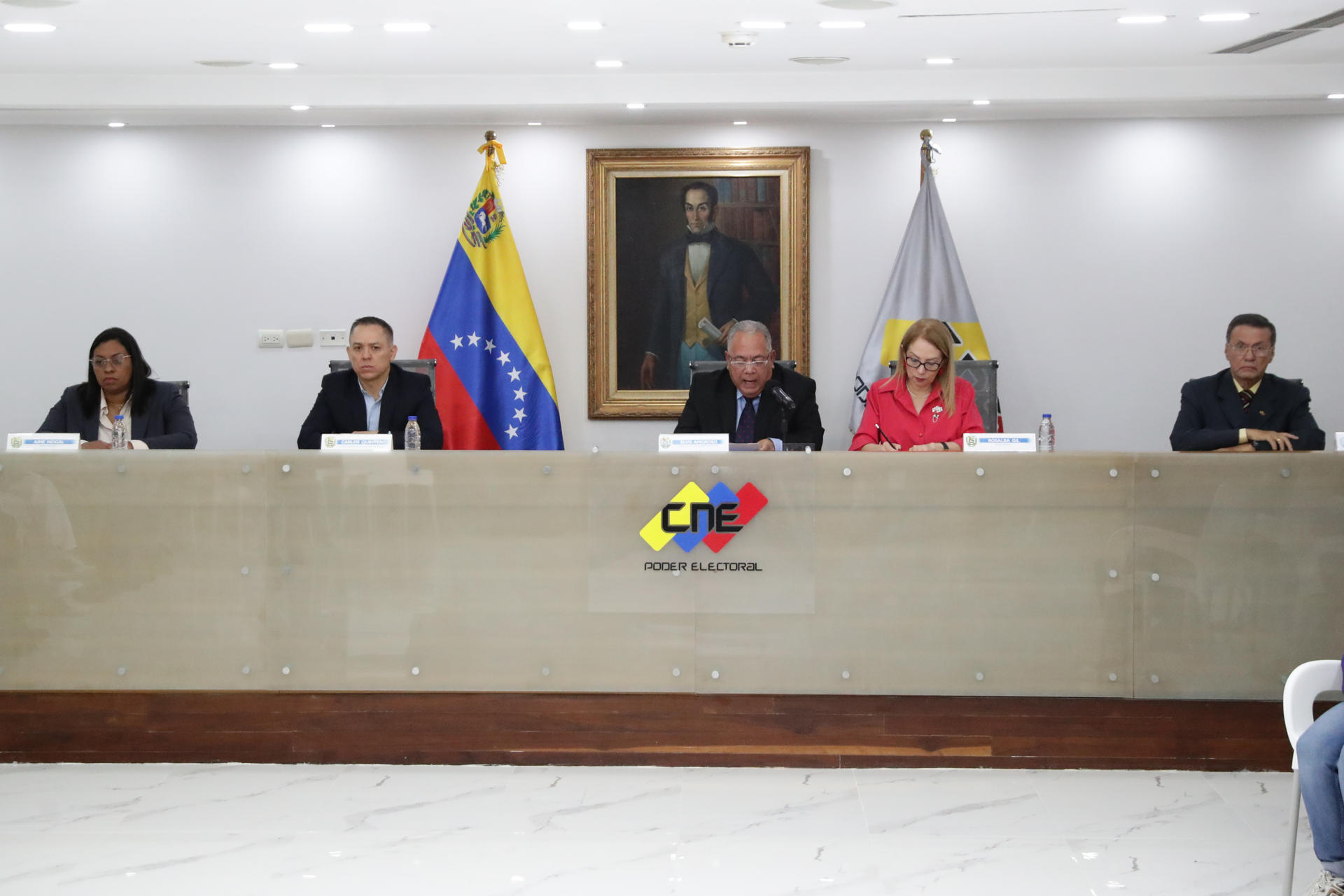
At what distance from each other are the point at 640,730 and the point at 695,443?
2.67 feet

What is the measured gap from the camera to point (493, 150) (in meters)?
5.25

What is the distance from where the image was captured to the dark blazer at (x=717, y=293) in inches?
208

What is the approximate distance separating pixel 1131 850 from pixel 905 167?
3503 millimetres

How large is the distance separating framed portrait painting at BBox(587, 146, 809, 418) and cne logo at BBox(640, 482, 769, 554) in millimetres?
2213

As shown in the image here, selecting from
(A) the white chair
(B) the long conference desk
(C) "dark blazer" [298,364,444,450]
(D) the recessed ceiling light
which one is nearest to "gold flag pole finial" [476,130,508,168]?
(C) "dark blazer" [298,364,444,450]

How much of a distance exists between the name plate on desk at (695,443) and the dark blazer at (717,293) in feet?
7.13

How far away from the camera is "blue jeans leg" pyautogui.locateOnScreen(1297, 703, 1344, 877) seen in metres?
2.11

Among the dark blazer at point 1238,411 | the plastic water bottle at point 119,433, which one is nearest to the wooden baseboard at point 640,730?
the plastic water bottle at point 119,433

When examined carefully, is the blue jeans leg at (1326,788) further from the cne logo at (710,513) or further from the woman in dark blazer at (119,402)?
the woman in dark blazer at (119,402)

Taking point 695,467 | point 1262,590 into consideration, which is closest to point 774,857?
point 695,467

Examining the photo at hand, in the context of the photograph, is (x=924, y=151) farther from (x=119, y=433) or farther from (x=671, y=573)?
(x=119, y=433)

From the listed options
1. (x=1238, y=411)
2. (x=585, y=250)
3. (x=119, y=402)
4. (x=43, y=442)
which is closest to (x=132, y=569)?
(x=43, y=442)

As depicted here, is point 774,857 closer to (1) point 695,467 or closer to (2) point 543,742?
(2) point 543,742

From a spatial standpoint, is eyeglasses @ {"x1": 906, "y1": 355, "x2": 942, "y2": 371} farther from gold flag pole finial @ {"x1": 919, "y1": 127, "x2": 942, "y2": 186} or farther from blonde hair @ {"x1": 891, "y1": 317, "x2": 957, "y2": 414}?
gold flag pole finial @ {"x1": 919, "y1": 127, "x2": 942, "y2": 186}
